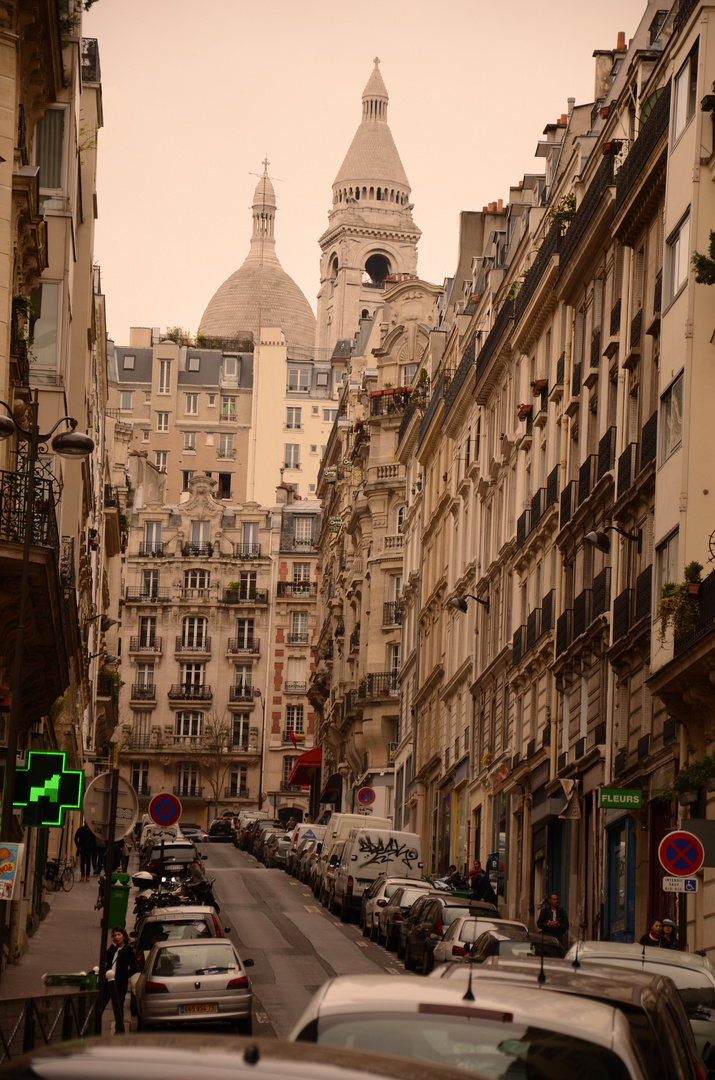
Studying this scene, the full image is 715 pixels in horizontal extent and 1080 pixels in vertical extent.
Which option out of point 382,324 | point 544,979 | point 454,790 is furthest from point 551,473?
point 382,324

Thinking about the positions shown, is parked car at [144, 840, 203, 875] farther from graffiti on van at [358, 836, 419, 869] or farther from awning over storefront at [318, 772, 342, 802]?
awning over storefront at [318, 772, 342, 802]

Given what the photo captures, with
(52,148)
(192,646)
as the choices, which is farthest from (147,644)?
(52,148)

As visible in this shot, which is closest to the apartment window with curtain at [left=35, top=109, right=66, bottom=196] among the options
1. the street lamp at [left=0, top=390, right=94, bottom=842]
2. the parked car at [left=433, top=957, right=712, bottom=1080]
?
the street lamp at [left=0, top=390, right=94, bottom=842]

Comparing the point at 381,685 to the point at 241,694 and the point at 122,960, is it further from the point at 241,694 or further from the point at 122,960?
the point at 122,960

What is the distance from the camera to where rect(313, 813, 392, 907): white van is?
156 ft

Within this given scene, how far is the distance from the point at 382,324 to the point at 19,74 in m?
59.8

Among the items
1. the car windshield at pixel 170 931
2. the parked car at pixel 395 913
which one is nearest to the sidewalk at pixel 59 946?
the car windshield at pixel 170 931

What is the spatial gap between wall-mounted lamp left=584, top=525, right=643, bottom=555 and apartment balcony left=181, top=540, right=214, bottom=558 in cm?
8032

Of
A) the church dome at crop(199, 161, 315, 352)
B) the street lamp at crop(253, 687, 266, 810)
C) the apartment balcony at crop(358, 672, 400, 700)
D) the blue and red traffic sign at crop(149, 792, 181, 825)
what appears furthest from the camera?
the church dome at crop(199, 161, 315, 352)

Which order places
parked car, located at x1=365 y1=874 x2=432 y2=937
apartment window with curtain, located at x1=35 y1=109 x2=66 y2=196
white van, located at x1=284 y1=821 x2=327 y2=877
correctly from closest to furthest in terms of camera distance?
apartment window with curtain, located at x1=35 y1=109 x2=66 y2=196
parked car, located at x1=365 y1=874 x2=432 y2=937
white van, located at x1=284 y1=821 x2=327 y2=877

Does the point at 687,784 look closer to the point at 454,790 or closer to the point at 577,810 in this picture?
the point at 577,810

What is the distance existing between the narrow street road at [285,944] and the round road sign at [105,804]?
3083mm

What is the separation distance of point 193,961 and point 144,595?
9322cm

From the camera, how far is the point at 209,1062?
5.20 m
